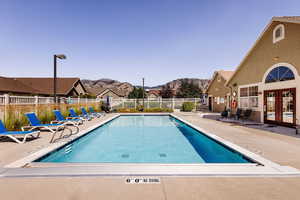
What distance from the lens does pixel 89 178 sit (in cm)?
301

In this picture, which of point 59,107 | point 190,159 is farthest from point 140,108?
point 190,159

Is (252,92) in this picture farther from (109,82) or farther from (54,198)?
(109,82)

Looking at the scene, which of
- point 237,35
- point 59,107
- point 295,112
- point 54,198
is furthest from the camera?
point 237,35

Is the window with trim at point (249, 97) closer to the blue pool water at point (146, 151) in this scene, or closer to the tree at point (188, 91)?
the blue pool water at point (146, 151)

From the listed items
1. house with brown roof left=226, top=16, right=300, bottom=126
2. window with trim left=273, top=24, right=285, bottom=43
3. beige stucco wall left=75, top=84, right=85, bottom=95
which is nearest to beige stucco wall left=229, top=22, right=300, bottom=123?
house with brown roof left=226, top=16, right=300, bottom=126

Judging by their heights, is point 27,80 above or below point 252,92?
above

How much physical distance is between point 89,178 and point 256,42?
13.4m

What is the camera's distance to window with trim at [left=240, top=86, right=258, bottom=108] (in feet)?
37.9

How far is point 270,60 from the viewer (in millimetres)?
10094

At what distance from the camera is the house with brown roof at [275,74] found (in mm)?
8492

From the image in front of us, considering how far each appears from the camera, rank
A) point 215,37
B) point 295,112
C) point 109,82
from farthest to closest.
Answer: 1. point 109,82
2. point 215,37
3. point 295,112

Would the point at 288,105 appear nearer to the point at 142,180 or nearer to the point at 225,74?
the point at 142,180

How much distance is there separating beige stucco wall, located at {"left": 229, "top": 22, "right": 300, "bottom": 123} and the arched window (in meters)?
0.24

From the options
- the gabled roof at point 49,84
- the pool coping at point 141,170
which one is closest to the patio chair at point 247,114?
the pool coping at point 141,170
